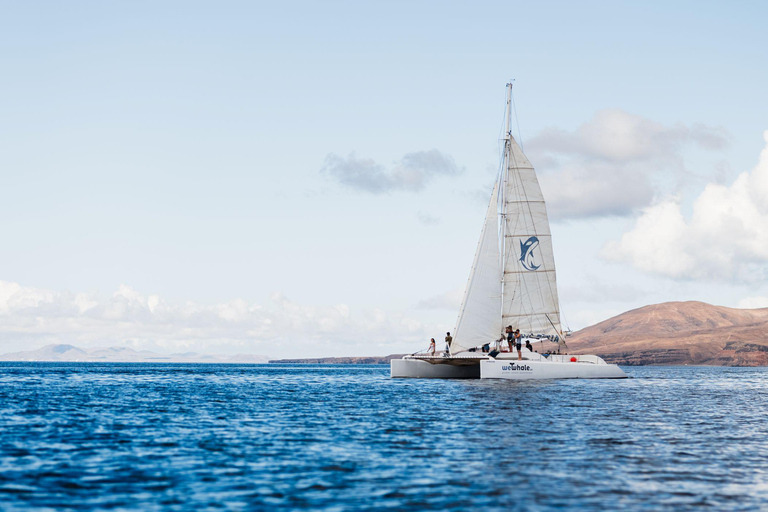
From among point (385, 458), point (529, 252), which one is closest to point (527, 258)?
point (529, 252)

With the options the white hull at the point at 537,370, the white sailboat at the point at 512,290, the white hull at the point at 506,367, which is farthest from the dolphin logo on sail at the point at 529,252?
the white hull at the point at 537,370

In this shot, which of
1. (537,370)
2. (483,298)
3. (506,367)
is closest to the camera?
(506,367)

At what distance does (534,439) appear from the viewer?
988 inches

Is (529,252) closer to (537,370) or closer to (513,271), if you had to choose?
(513,271)

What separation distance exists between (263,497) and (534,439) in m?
11.7

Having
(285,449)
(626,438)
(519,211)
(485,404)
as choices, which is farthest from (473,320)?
(285,449)

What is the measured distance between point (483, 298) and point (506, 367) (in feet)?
22.4

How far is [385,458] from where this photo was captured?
21047 mm

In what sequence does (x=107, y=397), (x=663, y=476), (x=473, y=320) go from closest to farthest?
(x=663, y=476), (x=107, y=397), (x=473, y=320)

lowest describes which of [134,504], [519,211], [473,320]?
[134,504]

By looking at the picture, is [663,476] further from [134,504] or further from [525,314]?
[525,314]

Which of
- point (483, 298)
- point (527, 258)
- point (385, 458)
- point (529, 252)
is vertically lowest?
point (385, 458)

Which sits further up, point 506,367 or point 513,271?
point 513,271

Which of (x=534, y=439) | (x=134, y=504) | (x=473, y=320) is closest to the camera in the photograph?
(x=134, y=504)
